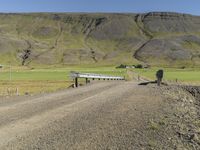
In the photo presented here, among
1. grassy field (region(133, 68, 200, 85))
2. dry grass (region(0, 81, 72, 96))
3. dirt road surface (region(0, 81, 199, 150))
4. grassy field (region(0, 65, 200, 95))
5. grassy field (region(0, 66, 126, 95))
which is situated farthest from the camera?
grassy field (region(133, 68, 200, 85))

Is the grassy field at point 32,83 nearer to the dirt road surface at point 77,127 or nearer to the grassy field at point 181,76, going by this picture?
the grassy field at point 181,76

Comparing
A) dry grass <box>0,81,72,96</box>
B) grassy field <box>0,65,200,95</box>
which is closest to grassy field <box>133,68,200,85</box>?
grassy field <box>0,65,200,95</box>

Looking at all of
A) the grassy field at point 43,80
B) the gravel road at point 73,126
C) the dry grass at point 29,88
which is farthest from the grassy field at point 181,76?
the gravel road at point 73,126

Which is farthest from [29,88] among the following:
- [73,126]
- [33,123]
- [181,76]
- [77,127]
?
[181,76]

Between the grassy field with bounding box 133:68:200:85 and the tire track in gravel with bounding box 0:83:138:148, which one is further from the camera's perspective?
the grassy field with bounding box 133:68:200:85

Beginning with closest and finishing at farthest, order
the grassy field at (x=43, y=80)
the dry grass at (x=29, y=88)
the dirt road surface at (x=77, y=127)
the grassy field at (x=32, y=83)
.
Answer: the dirt road surface at (x=77, y=127)
the dry grass at (x=29, y=88)
the grassy field at (x=32, y=83)
the grassy field at (x=43, y=80)

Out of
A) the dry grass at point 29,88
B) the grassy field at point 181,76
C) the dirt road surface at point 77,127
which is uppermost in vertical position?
the dirt road surface at point 77,127

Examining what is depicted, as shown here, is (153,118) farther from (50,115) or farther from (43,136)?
(43,136)

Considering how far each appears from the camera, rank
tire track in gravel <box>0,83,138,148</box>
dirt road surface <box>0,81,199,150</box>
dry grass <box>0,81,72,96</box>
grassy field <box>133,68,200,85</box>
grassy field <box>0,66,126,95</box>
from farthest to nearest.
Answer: grassy field <box>133,68,200,85</box>, grassy field <box>0,66,126,95</box>, dry grass <box>0,81,72,96</box>, tire track in gravel <box>0,83,138,148</box>, dirt road surface <box>0,81,199,150</box>

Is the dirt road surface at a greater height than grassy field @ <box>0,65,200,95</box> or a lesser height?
greater

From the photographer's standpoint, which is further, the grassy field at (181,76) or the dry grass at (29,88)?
the grassy field at (181,76)

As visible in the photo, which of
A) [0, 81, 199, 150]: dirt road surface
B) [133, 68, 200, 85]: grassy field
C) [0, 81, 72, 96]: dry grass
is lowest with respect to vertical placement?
[133, 68, 200, 85]: grassy field

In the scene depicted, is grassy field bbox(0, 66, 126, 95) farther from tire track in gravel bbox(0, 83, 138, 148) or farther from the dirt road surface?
the dirt road surface

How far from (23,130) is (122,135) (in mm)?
3127
